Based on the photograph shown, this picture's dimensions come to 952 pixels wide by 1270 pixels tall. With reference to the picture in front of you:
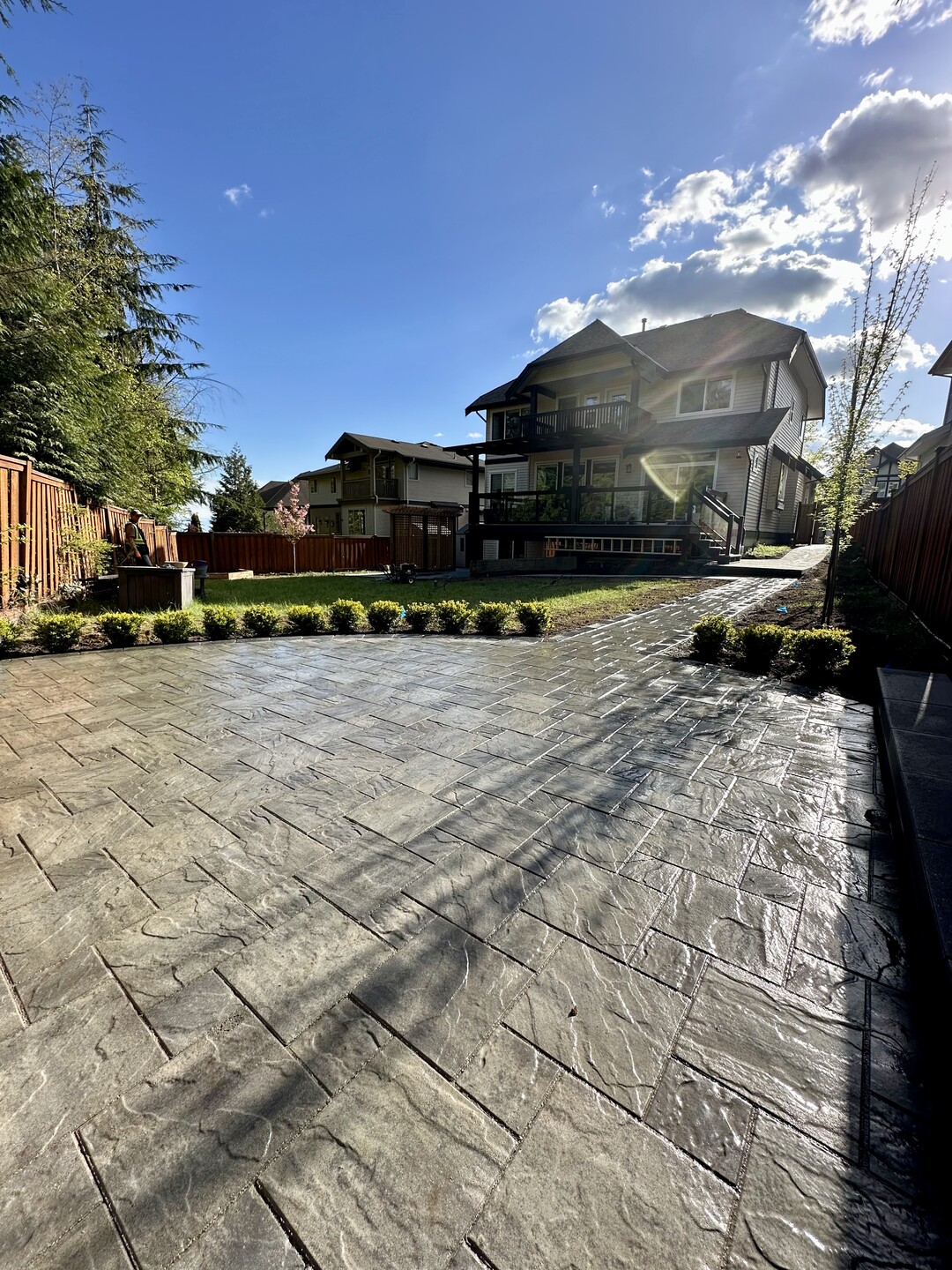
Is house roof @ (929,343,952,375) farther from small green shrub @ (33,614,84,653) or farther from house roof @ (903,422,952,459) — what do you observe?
small green shrub @ (33,614,84,653)

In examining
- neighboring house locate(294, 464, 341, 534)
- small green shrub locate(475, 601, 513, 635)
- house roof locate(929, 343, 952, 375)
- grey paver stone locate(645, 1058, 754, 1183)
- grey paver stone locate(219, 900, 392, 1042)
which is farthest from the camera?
neighboring house locate(294, 464, 341, 534)

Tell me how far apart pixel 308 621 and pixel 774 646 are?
5.97 m

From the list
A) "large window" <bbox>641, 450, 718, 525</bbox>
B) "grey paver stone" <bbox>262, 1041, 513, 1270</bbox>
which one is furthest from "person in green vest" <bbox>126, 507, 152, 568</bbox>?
"large window" <bbox>641, 450, 718, 525</bbox>

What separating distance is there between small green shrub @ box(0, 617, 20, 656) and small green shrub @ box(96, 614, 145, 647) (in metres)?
0.80

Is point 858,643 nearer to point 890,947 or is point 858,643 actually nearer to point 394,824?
point 890,947

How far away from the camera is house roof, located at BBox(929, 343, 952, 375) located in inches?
525

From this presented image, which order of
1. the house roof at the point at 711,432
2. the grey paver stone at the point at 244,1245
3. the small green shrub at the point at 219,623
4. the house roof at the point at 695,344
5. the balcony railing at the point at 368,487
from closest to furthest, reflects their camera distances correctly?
the grey paver stone at the point at 244,1245 → the small green shrub at the point at 219,623 → the house roof at the point at 711,432 → the house roof at the point at 695,344 → the balcony railing at the point at 368,487

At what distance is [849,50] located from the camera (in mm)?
5828

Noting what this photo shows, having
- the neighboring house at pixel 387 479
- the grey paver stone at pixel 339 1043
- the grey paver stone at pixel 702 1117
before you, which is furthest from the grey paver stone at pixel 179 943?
the neighboring house at pixel 387 479

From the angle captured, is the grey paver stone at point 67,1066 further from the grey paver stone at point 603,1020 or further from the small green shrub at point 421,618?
the small green shrub at point 421,618

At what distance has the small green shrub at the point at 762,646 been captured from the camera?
496 centimetres

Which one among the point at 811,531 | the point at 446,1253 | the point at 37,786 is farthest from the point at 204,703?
the point at 811,531

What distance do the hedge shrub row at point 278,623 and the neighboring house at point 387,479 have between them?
1810 centimetres

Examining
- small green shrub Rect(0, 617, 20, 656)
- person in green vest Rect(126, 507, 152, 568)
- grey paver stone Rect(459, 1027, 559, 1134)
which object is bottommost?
grey paver stone Rect(459, 1027, 559, 1134)
